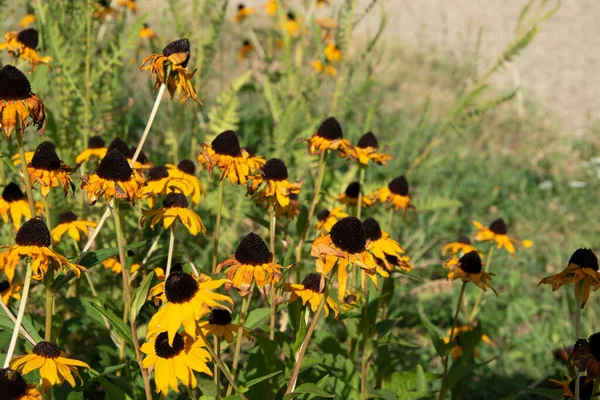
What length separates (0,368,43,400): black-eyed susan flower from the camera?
1.15 meters

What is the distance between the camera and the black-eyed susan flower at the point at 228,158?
1878 mm

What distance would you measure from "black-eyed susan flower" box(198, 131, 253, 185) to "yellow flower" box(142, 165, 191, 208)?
129 mm

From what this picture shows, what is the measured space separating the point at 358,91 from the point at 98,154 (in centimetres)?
165

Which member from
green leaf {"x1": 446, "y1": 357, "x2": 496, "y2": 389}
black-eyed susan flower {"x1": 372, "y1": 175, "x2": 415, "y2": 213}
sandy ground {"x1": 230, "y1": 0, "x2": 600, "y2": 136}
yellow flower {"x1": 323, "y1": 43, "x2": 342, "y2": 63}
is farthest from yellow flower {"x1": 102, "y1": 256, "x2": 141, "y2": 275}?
sandy ground {"x1": 230, "y1": 0, "x2": 600, "y2": 136}

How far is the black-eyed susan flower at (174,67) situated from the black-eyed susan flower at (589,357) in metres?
1.08

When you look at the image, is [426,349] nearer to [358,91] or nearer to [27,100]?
[358,91]

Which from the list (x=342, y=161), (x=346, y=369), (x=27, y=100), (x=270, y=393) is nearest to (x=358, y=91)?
(x=342, y=161)

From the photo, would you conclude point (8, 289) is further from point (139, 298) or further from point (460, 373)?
point (460, 373)

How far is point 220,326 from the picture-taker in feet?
5.23

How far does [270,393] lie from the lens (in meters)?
1.86

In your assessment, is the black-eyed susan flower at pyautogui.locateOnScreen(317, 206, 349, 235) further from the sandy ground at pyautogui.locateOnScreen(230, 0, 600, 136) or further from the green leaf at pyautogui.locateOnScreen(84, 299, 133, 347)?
the sandy ground at pyautogui.locateOnScreen(230, 0, 600, 136)

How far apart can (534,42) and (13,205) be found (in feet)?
30.9

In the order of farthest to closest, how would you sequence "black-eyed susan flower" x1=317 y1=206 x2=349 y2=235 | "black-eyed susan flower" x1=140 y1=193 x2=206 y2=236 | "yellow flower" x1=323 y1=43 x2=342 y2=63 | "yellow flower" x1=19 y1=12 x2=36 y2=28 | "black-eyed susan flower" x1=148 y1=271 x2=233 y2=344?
"yellow flower" x1=323 y1=43 x2=342 y2=63
"yellow flower" x1=19 y1=12 x2=36 y2=28
"black-eyed susan flower" x1=317 y1=206 x2=349 y2=235
"black-eyed susan flower" x1=140 y1=193 x2=206 y2=236
"black-eyed susan flower" x1=148 y1=271 x2=233 y2=344

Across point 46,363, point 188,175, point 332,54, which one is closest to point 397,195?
point 188,175
